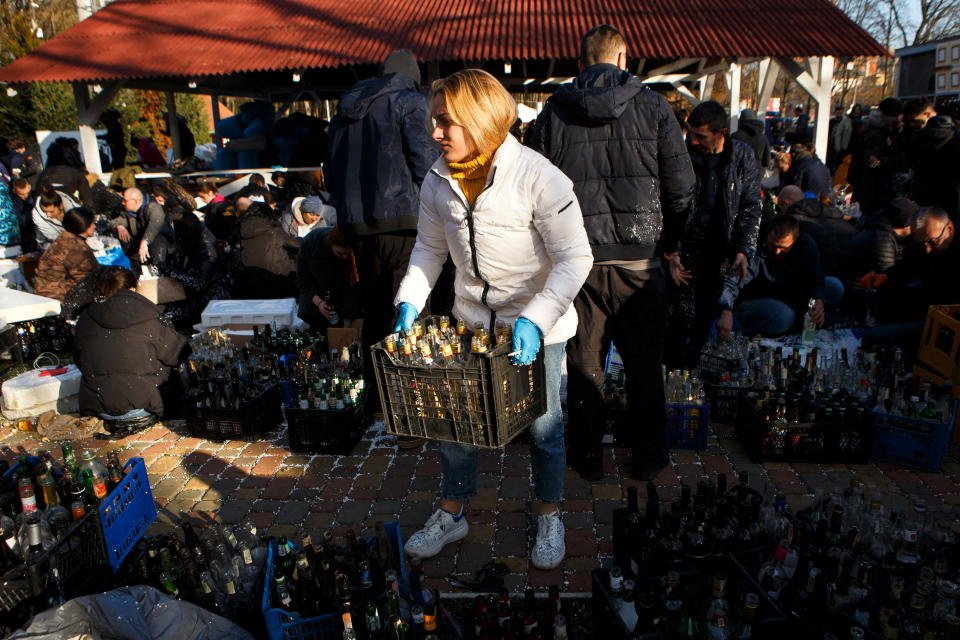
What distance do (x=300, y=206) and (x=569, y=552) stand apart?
18.6 feet

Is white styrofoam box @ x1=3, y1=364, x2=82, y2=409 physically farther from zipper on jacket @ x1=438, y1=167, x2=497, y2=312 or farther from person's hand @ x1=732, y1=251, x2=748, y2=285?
person's hand @ x1=732, y1=251, x2=748, y2=285

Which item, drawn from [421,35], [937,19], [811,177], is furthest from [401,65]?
[937,19]

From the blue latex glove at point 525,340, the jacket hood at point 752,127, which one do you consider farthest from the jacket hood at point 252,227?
the jacket hood at point 752,127

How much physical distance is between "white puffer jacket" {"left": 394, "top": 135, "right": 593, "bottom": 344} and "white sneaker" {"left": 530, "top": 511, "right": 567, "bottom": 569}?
38.9 inches

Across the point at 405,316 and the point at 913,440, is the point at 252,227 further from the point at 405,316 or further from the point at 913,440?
the point at 913,440

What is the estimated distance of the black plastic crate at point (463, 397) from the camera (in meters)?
2.56

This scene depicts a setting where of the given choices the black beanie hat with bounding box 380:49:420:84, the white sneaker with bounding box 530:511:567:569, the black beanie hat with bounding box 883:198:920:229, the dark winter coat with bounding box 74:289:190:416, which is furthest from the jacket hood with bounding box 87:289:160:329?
the black beanie hat with bounding box 883:198:920:229

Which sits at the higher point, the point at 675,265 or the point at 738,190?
the point at 738,190

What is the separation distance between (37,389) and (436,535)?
4015 millimetres

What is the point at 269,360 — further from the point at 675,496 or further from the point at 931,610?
the point at 931,610

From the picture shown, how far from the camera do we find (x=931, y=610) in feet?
8.07

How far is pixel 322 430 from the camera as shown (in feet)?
15.3

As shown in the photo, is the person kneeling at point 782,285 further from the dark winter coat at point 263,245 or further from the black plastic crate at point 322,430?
the dark winter coat at point 263,245

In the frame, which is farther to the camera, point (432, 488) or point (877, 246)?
point (877, 246)
